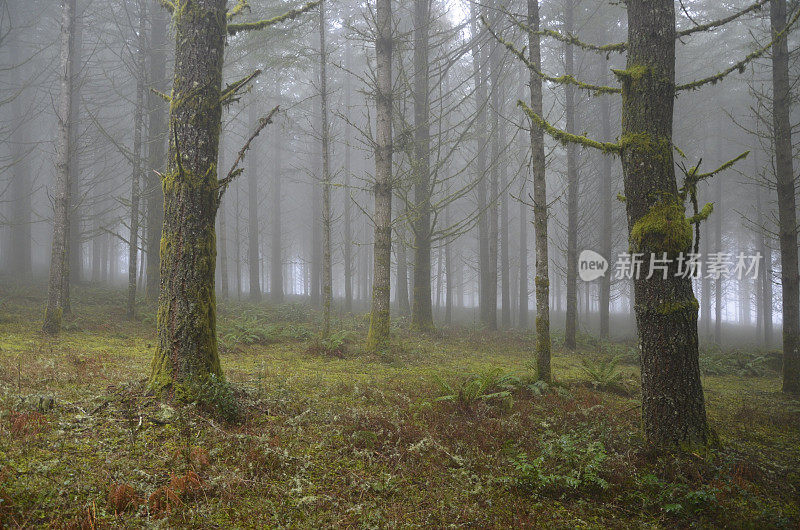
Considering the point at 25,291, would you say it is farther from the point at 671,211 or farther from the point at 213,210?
the point at 671,211

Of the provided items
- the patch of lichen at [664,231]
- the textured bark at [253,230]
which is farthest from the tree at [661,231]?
the textured bark at [253,230]

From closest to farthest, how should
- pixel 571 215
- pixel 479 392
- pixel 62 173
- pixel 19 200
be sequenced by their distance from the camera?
pixel 479 392
pixel 62 173
pixel 571 215
pixel 19 200

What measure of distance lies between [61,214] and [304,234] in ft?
96.4

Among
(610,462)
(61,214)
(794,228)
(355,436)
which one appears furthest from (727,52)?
(61,214)

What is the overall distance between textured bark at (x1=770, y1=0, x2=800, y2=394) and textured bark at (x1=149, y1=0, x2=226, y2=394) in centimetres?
1059

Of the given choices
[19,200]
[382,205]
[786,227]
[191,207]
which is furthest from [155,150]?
[786,227]

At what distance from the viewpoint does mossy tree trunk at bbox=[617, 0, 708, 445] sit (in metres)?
4.31

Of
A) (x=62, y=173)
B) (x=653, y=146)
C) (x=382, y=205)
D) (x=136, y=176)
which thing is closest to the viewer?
(x=653, y=146)

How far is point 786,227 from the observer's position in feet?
27.7

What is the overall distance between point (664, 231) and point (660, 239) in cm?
9

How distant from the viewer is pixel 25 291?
14.7 metres

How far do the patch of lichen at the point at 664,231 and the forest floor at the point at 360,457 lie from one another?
2154 mm

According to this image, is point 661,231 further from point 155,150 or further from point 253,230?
point 253,230

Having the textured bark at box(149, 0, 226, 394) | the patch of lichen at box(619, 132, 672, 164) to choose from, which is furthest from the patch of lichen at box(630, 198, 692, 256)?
the textured bark at box(149, 0, 226, 394)
